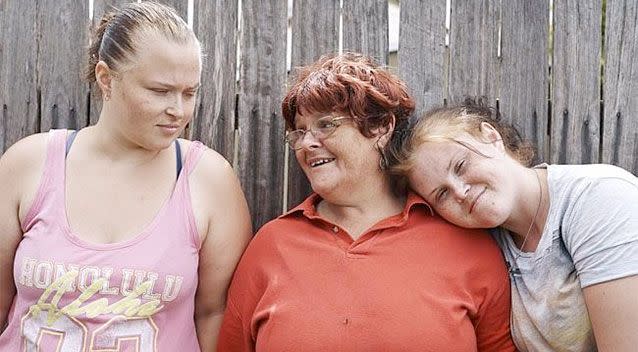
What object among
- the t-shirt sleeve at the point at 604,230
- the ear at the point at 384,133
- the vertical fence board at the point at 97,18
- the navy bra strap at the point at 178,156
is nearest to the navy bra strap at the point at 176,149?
the navy bra strap at the point at 178,156

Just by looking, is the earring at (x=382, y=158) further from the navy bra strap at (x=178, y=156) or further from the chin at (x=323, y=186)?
the navy bra strap at (x=178, y=156)

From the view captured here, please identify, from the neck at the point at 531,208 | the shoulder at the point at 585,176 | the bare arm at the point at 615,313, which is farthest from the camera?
the neck at the point at 531,208

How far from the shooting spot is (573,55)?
269 centimetres

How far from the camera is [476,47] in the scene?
107 inches

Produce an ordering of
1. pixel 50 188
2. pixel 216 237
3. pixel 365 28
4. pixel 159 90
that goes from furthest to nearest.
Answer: pixel 365 28
pixel 216 237
pixel 50 188
pixel 159 90

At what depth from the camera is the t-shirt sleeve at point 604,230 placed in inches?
83.8

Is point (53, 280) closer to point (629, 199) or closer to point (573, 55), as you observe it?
point (629, 199)

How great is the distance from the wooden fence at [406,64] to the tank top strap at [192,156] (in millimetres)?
180

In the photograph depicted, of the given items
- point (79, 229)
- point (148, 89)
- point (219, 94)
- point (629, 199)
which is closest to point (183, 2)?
point (219, 94)

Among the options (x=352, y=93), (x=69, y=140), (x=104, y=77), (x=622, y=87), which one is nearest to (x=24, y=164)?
(x=69, y=140)

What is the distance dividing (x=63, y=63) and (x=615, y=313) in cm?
183

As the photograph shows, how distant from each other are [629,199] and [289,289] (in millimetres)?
965

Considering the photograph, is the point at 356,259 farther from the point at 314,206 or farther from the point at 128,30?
the point at 128,30

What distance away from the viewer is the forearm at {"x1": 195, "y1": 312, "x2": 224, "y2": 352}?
2.57 metres
